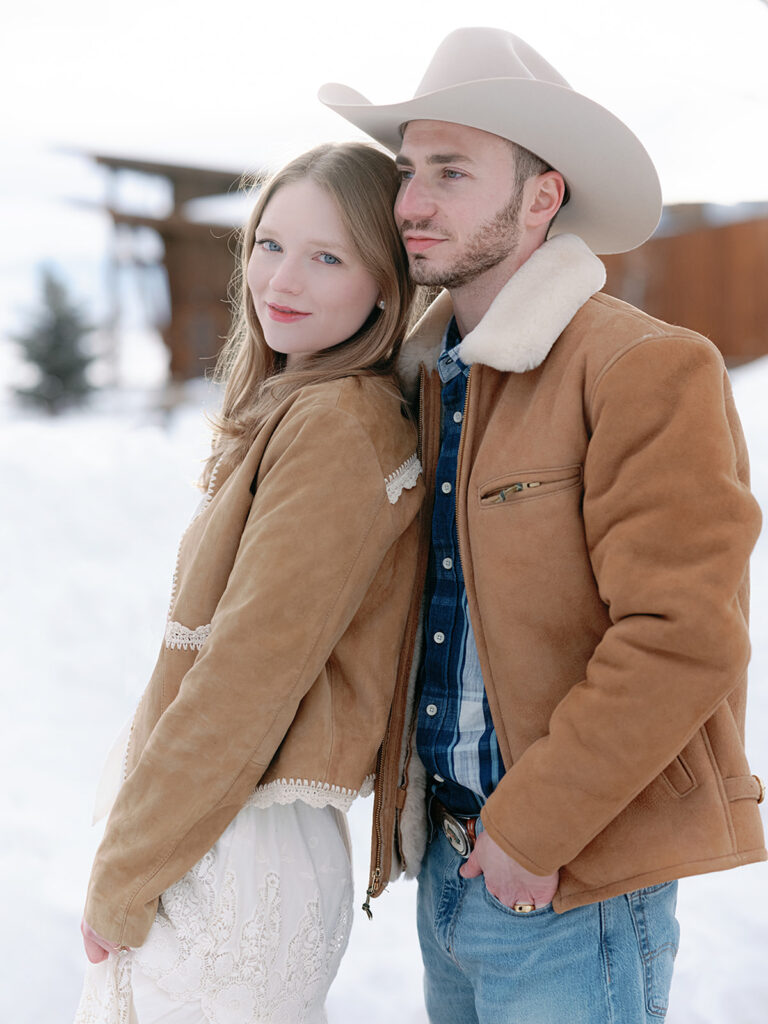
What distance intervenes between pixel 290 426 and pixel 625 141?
0.70 m

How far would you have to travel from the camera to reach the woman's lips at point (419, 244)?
1510 mm

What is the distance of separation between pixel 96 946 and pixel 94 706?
285cm

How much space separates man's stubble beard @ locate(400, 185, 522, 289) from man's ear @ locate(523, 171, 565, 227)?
0.08 ft

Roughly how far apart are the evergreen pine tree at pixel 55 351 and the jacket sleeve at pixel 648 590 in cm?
1377

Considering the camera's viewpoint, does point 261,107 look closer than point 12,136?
Yes

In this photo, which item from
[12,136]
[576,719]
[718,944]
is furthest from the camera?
[12,136]

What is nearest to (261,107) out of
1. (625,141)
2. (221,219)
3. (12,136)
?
(12,136)

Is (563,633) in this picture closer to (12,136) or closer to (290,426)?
(290,426)

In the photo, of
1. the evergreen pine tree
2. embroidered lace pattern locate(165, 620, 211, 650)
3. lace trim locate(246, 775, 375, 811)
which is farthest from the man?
the evergreen pine tree

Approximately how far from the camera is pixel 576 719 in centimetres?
125

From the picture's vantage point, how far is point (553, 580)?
134 centimetres

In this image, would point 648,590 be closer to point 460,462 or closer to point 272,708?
point 460,462

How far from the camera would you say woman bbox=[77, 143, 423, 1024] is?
4.53 feet

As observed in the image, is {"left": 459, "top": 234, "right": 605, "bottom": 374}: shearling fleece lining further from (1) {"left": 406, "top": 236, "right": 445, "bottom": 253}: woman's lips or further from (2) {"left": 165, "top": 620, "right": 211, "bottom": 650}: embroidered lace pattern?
(2) {"left": 165, "top": 620, "right": 211, "bottom": 650}: embroidered lace pattern
